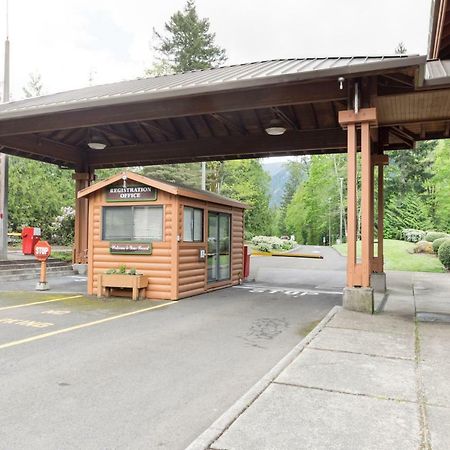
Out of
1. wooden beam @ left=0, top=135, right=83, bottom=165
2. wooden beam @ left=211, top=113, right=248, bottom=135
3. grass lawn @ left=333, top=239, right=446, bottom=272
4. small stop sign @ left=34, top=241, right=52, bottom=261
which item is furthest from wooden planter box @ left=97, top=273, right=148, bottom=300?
grass lawn @ left=333, top=239, right=446, bottom=272

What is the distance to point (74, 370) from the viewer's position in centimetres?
450

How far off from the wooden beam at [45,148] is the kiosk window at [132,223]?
4.36 metres

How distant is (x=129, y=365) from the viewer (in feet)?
15.5


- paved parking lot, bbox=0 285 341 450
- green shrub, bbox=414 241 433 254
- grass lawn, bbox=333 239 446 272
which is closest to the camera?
paved parking lot, bbox=0 285 341 450

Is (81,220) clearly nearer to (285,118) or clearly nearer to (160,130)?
(160,130)

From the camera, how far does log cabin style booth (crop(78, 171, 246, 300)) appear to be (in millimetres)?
9594

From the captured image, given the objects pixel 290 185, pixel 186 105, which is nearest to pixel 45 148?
pixel 186 105

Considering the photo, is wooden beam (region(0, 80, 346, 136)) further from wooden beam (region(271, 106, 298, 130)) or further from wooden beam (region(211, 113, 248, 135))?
wooden beam (region(211, 113, 248, 135))

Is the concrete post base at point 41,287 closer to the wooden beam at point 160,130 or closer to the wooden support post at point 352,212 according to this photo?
the wooden beam at point 160,130

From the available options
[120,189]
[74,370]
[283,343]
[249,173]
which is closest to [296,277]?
[120,189]

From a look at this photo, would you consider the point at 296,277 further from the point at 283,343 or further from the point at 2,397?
the point at 2,397

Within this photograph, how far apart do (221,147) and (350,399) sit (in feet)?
33.4

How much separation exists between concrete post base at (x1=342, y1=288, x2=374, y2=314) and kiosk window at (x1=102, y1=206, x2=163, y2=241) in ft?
13.4

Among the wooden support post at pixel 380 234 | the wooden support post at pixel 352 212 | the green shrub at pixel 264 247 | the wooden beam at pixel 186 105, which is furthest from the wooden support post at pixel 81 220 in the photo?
the green shrub at pixel 264 247
